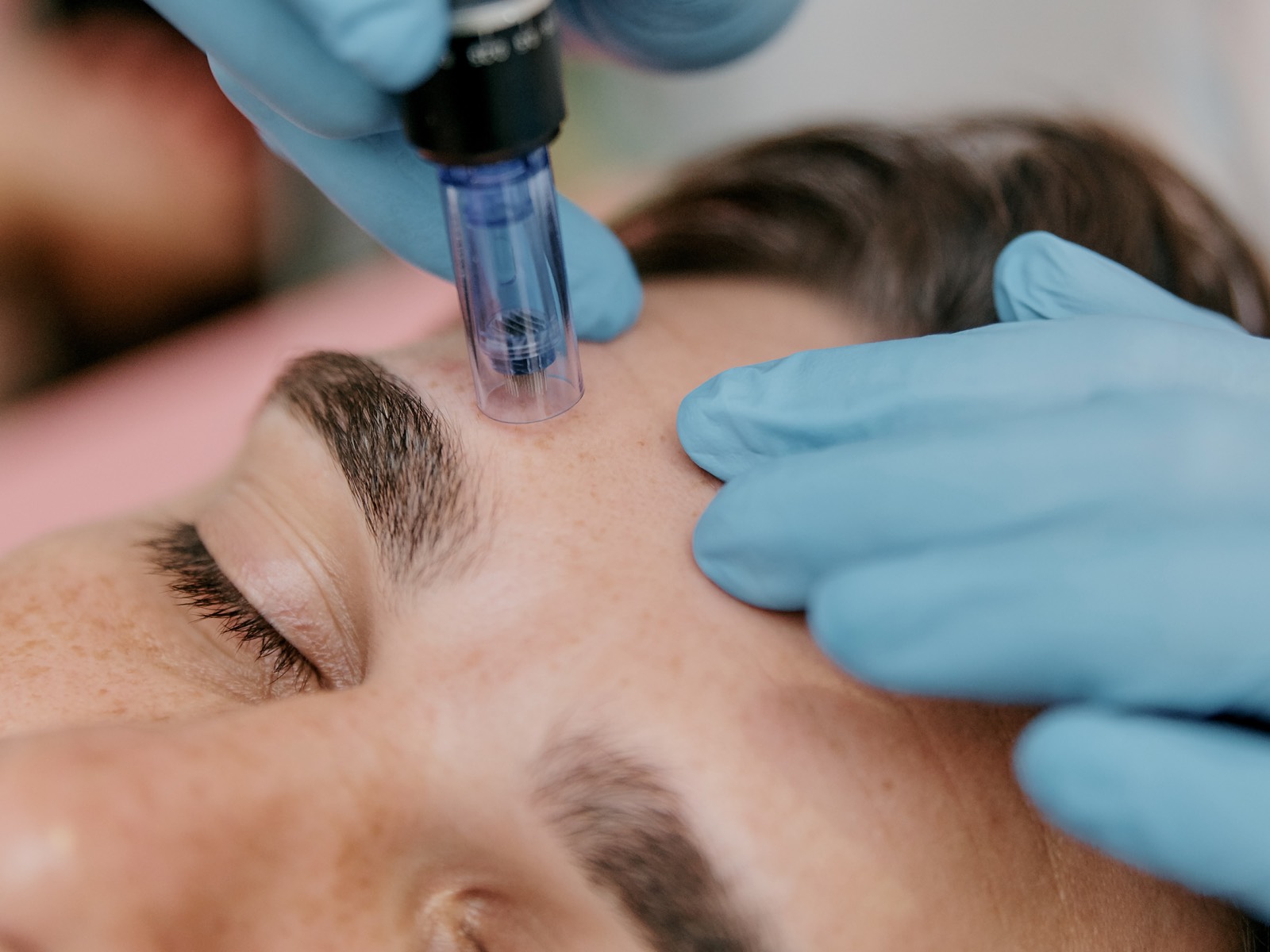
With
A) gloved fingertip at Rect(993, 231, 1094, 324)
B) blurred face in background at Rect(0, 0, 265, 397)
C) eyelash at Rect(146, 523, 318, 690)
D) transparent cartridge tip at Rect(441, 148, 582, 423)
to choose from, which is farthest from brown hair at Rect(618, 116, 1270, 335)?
blurred face in background at Rect(0, 0, 265, 397)

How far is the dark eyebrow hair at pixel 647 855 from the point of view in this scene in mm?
651

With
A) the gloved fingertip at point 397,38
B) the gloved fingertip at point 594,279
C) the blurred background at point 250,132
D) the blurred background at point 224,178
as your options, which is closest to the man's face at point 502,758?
the gloved fingertip at point 594,279

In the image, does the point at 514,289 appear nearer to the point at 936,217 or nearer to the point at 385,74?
the point at 385,74

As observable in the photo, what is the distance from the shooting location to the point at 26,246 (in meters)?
1.71

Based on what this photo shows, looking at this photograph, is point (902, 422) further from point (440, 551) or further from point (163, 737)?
point (163, 737)

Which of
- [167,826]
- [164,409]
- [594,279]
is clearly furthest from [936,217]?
[164,409]

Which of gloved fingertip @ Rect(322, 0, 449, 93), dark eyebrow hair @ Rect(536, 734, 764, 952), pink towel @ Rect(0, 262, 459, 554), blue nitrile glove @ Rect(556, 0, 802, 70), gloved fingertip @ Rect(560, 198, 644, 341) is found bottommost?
pink towel @ Rect(0, 262, 459, 554)

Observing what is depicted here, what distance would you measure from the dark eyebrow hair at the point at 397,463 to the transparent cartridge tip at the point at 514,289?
0.21 feet


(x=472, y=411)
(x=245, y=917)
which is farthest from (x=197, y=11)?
(x=245, y=917)

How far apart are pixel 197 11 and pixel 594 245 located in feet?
1.25

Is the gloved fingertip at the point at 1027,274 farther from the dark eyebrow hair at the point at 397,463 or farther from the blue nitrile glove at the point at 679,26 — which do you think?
the dark eyebrow hair at the point at 397,463

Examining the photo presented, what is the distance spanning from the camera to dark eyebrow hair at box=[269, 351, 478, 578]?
2.49 ft

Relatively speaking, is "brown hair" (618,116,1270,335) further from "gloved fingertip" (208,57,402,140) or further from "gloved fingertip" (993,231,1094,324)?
"gloved fingertip" (208,57,402,140)

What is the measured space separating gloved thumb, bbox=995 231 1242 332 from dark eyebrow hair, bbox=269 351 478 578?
0.55 m
